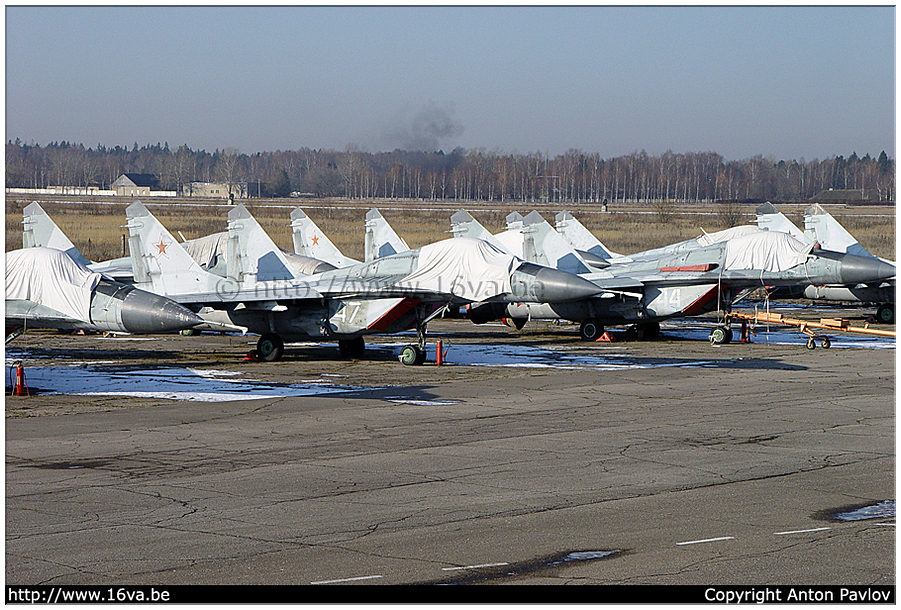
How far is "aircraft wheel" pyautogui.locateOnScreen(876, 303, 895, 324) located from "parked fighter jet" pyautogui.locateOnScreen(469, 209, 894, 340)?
16.6ft

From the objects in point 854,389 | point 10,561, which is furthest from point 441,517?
point 854,389

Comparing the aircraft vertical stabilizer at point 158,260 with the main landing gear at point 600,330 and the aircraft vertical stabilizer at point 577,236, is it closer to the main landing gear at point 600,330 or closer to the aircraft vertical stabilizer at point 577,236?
the main landing gear at point 600,330

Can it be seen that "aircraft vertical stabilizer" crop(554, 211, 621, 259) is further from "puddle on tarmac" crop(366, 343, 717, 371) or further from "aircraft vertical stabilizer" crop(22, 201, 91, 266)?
"aircraft vertical stabilizer" crop(22, 201, 91, 266)

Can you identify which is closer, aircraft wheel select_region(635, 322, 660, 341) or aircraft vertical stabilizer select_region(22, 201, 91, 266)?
aircraft vertical stabilizer select_region(22, 201, 91, 266)

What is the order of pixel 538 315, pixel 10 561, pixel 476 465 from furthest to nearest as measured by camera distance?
pixel 538 315 → pixel 476 465 → pixel 10 561

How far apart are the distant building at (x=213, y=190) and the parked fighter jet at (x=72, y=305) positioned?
12481cm

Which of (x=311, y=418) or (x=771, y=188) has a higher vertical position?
(x=771, y=188)

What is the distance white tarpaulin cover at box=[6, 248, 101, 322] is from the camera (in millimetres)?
18750

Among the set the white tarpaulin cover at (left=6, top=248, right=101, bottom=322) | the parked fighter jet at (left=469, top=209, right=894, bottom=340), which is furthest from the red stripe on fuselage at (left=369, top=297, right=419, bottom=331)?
the parked fighter jet at (left=469, top=209, right=894, bottom=340)

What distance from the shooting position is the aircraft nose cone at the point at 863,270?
96.7 ft

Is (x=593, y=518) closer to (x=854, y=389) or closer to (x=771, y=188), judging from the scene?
(x=854, y=389)

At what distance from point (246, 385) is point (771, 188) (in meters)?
128

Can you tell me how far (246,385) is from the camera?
19641 millimetres

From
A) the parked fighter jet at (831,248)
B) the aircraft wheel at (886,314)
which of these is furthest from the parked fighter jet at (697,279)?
the aircraft wheel at (886,314)
